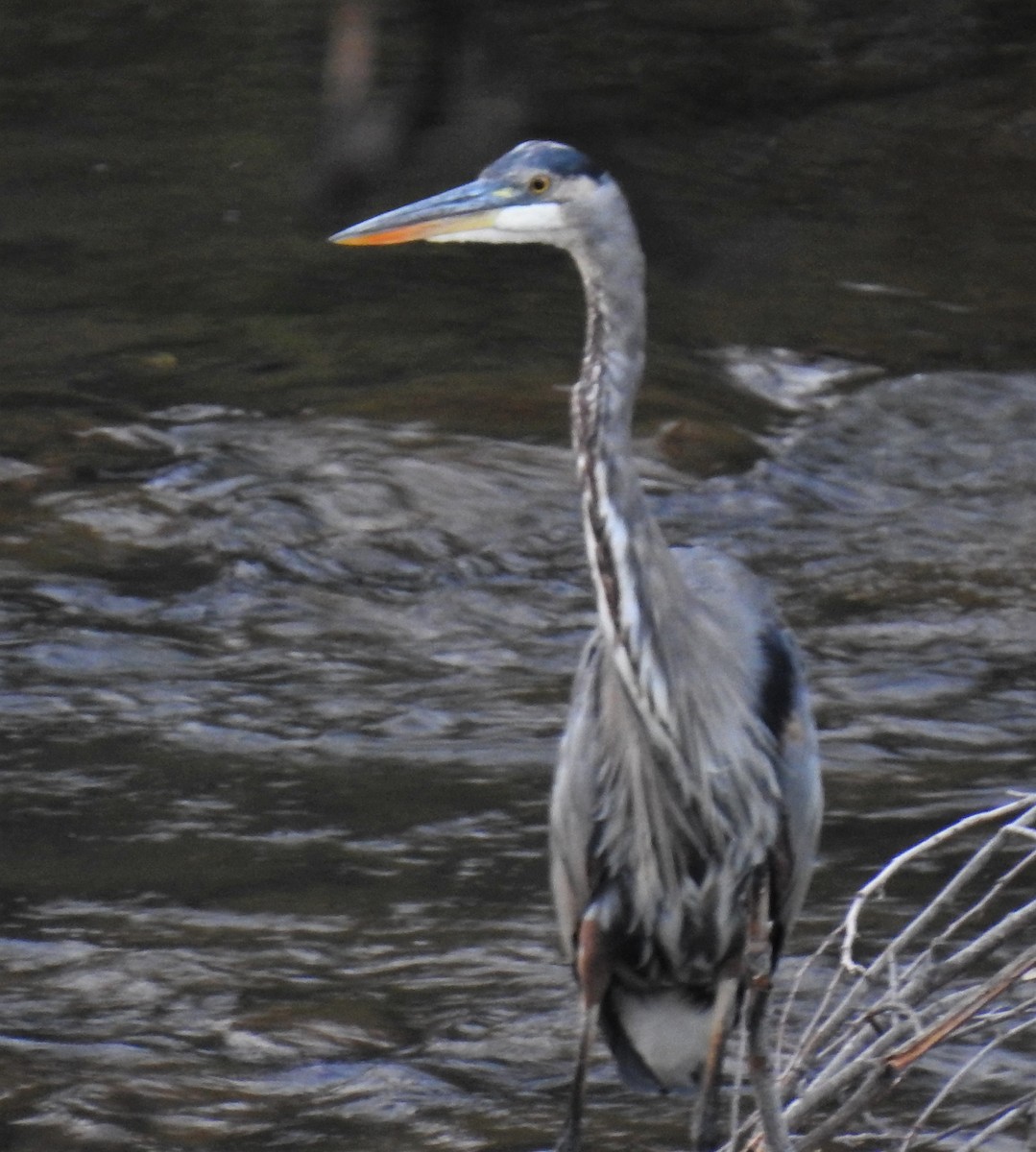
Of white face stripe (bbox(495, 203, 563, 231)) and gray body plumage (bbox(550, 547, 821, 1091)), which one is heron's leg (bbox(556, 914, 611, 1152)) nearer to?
gray body plumage (bbox(550, 547, 821, 1091))

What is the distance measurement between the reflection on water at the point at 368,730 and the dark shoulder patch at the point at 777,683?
84cm

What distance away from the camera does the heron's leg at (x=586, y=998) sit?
382cm

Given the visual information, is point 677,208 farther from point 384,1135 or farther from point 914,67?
point 384,1135

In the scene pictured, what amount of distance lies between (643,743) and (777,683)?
14.3 inches

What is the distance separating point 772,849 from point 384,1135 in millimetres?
891

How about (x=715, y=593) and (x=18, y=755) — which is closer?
(x=715, y=593)

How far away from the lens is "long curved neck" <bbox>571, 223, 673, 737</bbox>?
363cm

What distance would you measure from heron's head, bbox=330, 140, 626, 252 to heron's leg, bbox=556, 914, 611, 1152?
1178 mm

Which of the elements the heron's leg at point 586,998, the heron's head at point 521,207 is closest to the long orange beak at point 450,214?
the heron's head at point 521,207

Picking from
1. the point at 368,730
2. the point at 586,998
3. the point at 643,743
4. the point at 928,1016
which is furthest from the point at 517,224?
the point at 368,730

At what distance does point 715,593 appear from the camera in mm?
4215

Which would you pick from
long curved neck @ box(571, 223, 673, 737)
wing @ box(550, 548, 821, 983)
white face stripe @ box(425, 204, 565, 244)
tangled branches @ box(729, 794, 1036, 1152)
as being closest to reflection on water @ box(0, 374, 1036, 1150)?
tangled branches @ box(729, 794, 1036, 1152)

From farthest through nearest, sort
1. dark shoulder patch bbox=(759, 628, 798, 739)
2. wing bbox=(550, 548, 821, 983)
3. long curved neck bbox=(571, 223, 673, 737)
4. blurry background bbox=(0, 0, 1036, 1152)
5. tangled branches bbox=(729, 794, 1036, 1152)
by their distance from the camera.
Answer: blurry background bbox=(0, 0, 1036, 1152) → dark shoulder patch bbox=(759, 628, 798, 739) → wing bbox=(550, 548, 821, 983) → long curved neck bbox=(571, 223, 673, 737) → tangled branches bbox=(729, 794, 1036, 1152)

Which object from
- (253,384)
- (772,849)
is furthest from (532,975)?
(253,384)
